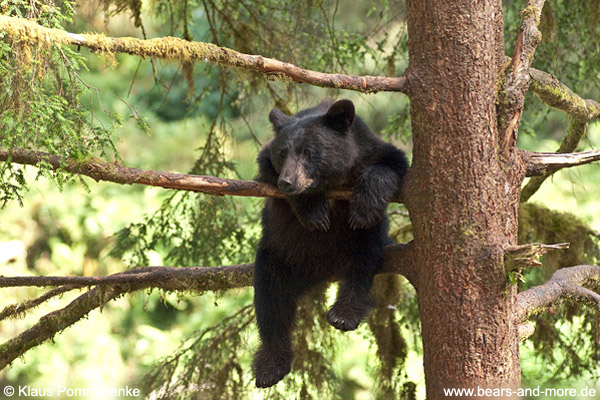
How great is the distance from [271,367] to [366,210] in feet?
3.74

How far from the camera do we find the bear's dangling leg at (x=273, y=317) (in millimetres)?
3697

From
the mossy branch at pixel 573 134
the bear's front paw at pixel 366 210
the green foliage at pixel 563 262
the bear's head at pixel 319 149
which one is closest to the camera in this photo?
the bear's front paw at pixel 366 210

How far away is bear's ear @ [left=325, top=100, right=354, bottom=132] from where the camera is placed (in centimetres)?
349

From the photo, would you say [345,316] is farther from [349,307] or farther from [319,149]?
[319,149]

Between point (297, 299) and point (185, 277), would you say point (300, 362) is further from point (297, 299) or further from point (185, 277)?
point (185, 277)

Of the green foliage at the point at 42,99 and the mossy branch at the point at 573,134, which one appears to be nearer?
the green foliage at the point at 42,99

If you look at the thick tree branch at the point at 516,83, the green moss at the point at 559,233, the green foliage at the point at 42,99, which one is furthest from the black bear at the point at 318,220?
the green moss at the point at 559,233

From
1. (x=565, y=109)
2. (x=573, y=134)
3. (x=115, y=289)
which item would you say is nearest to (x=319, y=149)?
(x=565, y=109)

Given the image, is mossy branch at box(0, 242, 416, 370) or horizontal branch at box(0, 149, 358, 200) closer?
horizontal branch at box(0, 149, 358, 200)

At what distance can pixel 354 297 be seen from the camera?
3.45 meters

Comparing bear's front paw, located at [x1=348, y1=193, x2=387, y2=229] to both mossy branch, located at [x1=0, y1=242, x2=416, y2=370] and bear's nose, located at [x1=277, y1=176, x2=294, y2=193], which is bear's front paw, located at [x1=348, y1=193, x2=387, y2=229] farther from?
mossy branch, located at [x1=0, y1=242, x2=416, y2=370]

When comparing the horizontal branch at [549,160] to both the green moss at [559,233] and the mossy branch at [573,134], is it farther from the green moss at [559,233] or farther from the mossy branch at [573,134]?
the green moss at [559,233]

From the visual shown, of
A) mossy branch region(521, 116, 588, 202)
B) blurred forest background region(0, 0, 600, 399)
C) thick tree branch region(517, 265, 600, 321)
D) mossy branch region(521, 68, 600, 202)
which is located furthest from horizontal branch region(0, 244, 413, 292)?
mossy branch region(521, 116, 588, 202)

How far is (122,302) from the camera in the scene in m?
10.5
